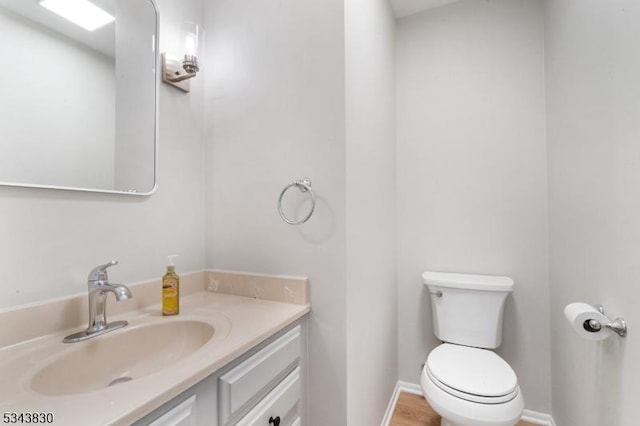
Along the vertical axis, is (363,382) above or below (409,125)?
below

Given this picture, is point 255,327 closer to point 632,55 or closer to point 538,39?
point 632,55

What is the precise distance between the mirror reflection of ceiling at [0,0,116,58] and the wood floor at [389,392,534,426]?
2182 mm

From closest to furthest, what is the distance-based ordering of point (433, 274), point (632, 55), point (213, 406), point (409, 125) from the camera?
1. point (213, 406)
2. point (632, 55)
3. point (433, 274)
4. point (409, 125)

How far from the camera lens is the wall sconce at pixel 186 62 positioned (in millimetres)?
1180

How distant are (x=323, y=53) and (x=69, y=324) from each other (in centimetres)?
125

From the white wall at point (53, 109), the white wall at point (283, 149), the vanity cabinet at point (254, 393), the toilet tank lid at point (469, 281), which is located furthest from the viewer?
the toilet tank lid at point (469, 281)

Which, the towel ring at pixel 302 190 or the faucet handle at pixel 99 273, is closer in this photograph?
the faucet handle at pixel 99 273

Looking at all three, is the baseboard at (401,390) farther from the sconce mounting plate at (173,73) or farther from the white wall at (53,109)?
the sconce mounting plate at (173,73)

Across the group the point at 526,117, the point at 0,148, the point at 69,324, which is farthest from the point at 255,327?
the point at 526,117

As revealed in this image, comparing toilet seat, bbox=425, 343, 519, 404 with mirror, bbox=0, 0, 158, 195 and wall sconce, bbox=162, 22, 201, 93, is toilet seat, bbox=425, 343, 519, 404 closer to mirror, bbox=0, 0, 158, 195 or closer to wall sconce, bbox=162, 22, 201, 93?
mirror, bbox=0, 0, 158, 195

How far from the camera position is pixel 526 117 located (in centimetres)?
167

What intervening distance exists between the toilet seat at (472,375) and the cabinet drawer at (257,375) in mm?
669

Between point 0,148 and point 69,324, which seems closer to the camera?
point 0,148

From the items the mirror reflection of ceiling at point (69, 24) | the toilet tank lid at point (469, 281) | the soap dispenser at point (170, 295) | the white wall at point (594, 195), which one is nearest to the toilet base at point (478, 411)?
the white wall at point (594, 195)
